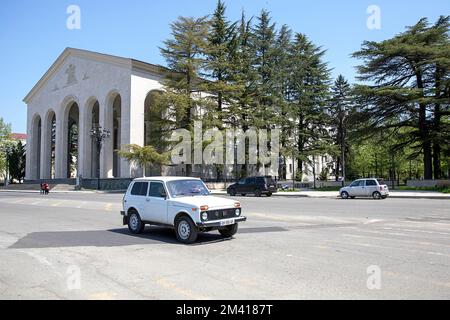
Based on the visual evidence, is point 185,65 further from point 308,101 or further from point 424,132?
point 424,132

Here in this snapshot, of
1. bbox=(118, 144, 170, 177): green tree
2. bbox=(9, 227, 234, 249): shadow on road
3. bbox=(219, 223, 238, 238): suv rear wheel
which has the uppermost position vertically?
bbox=(118, 144, 170, 177): green tree

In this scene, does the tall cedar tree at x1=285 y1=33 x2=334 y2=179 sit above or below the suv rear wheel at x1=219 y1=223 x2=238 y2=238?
above

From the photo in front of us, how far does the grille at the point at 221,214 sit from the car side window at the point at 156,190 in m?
1.69

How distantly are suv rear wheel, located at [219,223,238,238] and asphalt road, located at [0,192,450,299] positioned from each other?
0.30 meters

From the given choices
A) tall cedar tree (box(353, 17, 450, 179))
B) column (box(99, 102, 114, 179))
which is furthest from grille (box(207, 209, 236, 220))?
column (box(99, 102, 114, 179))

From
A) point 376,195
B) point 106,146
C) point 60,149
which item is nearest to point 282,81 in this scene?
point 106,146

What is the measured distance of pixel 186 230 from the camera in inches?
Result: 414

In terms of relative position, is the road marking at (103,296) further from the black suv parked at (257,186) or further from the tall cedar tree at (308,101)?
the tall cedar tree at (308,101)

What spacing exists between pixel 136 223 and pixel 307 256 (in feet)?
18.8

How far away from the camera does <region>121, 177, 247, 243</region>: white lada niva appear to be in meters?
10.3

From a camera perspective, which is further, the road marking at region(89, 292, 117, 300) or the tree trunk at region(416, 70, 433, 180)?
the tree trunk at region(416, 70, 433, 180)

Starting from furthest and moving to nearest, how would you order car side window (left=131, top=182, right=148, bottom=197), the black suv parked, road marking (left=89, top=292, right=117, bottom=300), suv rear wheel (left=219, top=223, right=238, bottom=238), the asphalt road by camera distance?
the black suv parked → car side window (left=131, top=182, right=148, bottom=197) → suv rear wheel (left=219, top=223, right=238, bottom=238) → the asphalt road → road marking (left=89, top=292, right=117, bottom=300)

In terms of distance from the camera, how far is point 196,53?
176 ft

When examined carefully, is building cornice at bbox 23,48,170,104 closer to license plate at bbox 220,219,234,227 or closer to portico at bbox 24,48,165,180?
portico at bbox 24,48,165,180
